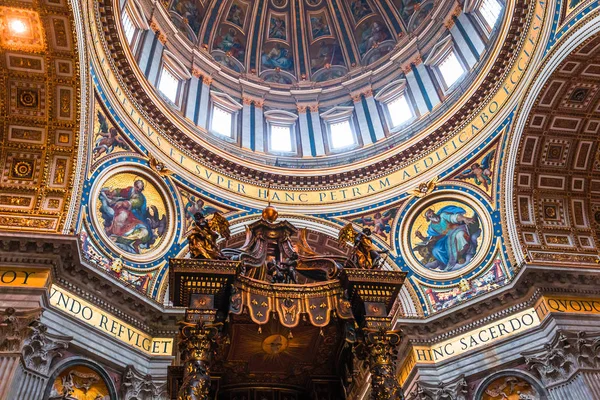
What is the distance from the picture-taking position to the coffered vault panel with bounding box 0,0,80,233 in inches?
447

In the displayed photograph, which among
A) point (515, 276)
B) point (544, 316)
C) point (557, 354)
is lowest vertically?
point (557, 354)

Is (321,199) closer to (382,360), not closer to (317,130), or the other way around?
(317,130)

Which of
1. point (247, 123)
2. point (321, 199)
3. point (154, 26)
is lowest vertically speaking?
point (321, 199)

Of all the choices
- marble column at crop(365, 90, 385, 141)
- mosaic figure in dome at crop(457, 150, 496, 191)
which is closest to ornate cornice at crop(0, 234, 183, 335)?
mosaic figure in dome at crop(457, 150, 496, 191)

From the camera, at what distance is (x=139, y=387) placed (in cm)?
1133

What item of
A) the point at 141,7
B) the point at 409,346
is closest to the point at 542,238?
the point at 409,346

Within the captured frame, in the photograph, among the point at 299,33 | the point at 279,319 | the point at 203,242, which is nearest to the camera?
the point at 279,319

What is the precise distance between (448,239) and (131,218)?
9024 millimetres

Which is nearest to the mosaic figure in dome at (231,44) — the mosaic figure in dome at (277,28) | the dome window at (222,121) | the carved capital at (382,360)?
the mosaic figure in dome at (277,28)

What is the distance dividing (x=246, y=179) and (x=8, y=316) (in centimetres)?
876

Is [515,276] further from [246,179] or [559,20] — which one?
[246,179]

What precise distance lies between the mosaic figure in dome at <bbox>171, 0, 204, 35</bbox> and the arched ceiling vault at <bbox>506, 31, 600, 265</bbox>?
43.9 feet

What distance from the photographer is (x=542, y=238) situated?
45.3 feet

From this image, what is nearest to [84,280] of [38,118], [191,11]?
[38,118]
